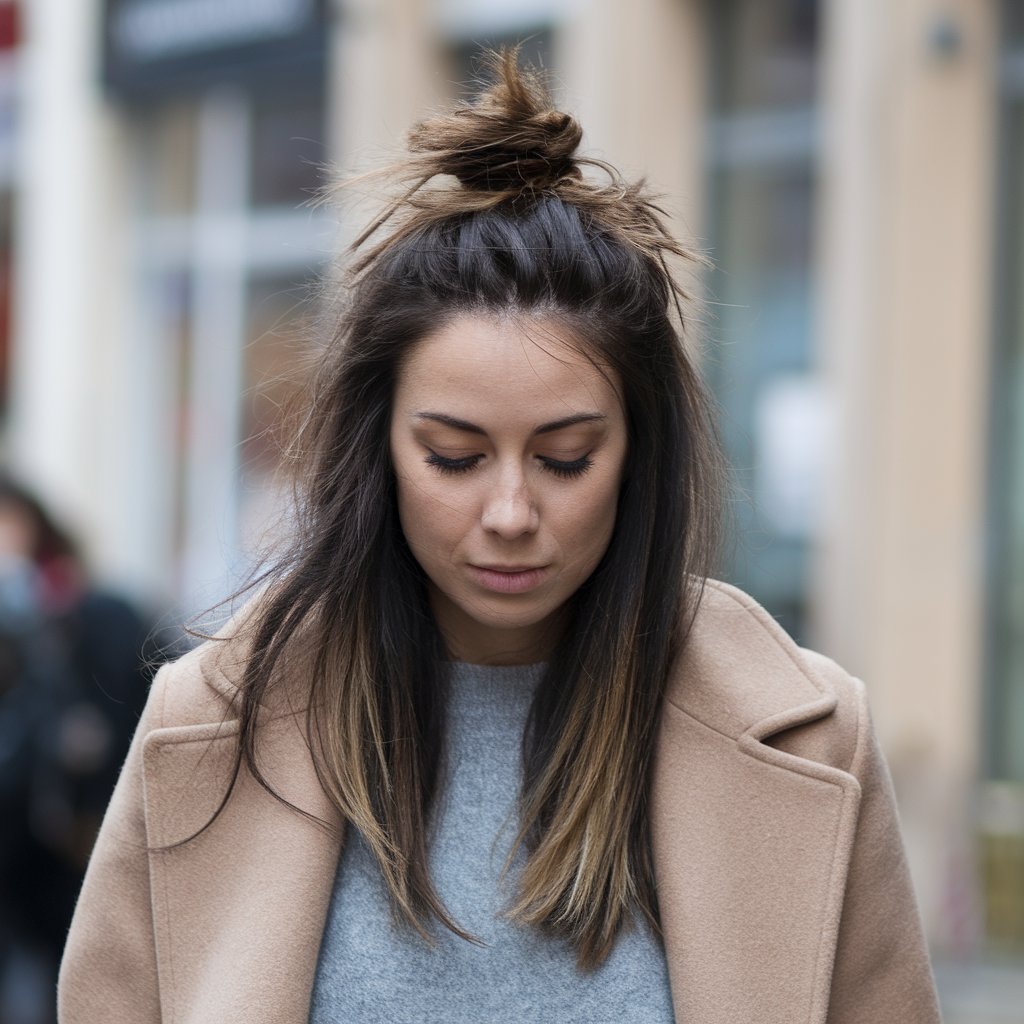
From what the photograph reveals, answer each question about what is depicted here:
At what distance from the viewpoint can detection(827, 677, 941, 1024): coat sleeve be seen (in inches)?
94.4

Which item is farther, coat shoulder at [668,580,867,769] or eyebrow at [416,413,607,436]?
coat shoulder at [668,580,867,769]

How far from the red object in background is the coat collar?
9882 mm

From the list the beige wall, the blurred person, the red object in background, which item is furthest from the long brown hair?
the red object in background

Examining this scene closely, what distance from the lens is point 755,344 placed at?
804 centimetres

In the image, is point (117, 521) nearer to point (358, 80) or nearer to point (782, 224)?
point (358, 80)

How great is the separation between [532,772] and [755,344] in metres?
5.77

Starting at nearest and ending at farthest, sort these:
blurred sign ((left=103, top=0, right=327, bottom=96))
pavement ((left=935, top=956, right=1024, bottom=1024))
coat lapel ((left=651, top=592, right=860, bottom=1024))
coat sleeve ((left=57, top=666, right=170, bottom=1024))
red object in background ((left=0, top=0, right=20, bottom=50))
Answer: coat lapel ((left=651, top=592, right=860, bottom=1024)) → coat sleeve ((left=57, top=666, right=170, bottom=1024)) → pavement ((left=935, top=956, right=1024, bottom=1024)) → blurred sign ((left=103, top=0, right=327, bottom=96)) → red object in background ((left=0, top=0, right=20, bottom=50))

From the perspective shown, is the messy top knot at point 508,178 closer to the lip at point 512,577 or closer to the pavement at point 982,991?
the lip at point 512,577

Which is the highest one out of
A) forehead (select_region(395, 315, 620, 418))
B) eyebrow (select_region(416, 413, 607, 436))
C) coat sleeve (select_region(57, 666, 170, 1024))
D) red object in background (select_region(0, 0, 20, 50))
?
red object in background (select_region(0, 0, 20, 50))

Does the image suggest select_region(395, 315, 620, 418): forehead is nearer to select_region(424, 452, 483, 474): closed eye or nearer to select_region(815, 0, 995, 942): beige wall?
select_region(424, 452, 483, 474): closed eye

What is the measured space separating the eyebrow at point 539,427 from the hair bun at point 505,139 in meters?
0.28

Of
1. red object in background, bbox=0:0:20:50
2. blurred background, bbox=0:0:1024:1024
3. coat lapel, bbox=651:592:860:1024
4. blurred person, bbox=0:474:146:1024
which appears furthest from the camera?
red object in background, bbox=0:0:20:50

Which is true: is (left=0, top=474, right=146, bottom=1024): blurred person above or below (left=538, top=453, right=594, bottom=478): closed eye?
below

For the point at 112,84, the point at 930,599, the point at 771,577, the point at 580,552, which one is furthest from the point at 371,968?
the point at 112,84
